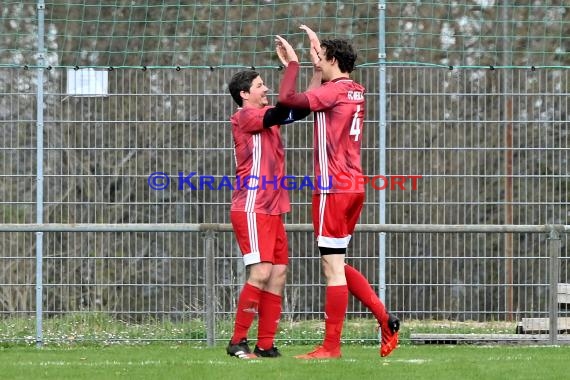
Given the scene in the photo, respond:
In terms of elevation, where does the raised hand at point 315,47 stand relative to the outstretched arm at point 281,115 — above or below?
above

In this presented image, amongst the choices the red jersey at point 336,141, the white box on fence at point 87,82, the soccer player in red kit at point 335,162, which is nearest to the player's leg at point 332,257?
the soccer player in red kit at point 335,162

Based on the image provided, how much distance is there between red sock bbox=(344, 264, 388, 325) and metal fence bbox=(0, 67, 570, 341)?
241cm

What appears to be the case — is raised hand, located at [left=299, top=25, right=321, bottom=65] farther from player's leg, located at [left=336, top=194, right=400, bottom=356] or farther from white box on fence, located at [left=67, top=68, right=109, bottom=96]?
white box on fence, located at [left=67, top=68, right=109, bottom=96]

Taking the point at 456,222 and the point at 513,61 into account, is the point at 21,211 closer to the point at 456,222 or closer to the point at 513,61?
the point at 456,222

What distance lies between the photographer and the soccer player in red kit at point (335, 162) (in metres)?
8.52

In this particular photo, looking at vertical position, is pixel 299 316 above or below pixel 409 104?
below

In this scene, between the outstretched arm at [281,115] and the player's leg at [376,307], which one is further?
the player's leg at [376,307]

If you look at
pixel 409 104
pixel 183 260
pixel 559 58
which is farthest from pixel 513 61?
pixel 183 260

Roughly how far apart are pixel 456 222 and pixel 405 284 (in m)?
0.67

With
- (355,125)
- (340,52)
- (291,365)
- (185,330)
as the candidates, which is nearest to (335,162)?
(355,125)

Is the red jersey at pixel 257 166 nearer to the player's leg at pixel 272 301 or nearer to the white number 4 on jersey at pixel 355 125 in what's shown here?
the player's leg at pixel 272 301

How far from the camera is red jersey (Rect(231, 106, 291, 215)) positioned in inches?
346

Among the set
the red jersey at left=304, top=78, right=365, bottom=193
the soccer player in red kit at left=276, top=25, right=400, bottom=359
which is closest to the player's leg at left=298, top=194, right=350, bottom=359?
the soccer player in red kit at left=276, top=25, right=400, bottom=359

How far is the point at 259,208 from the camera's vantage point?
8797mm
